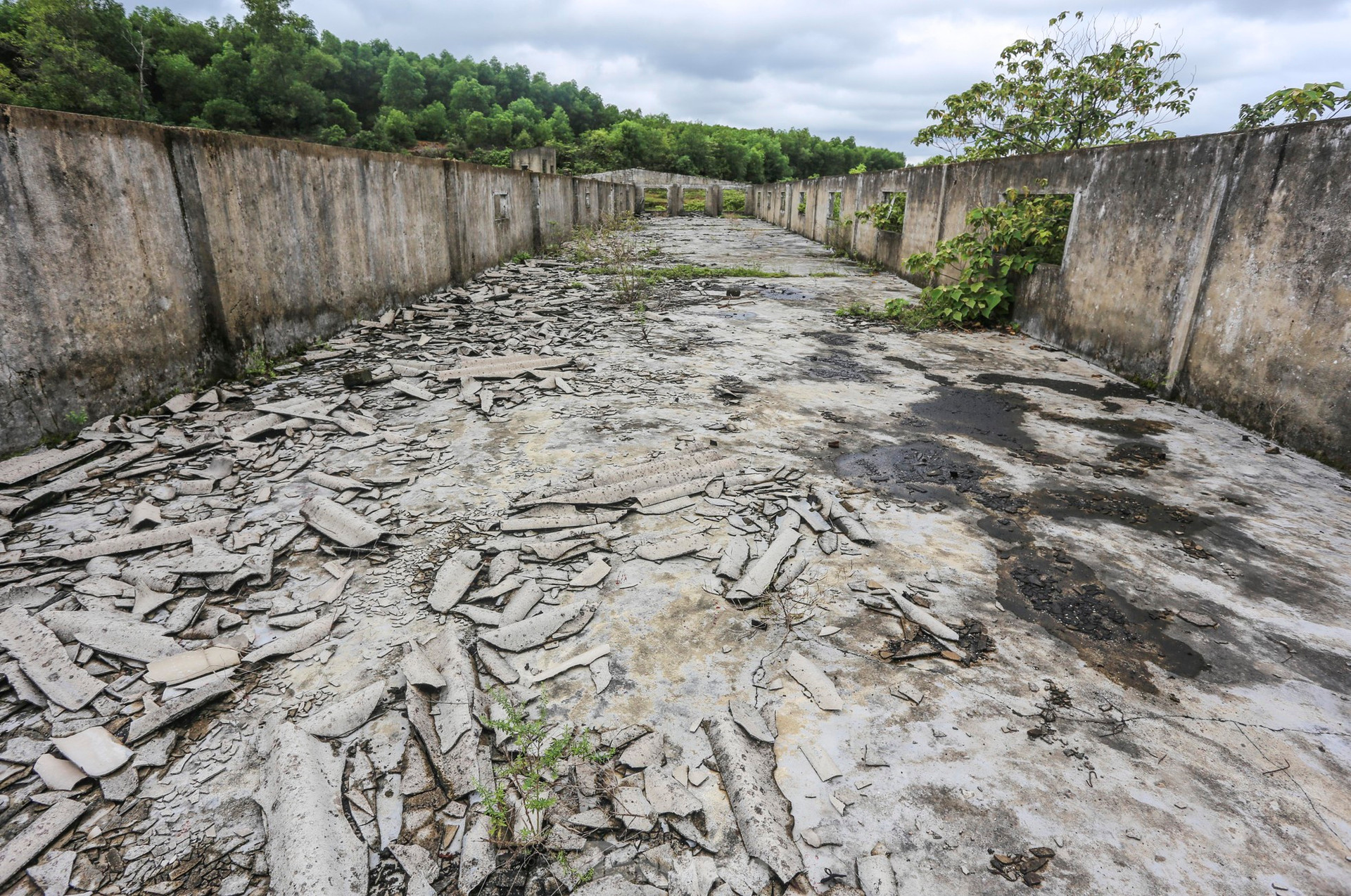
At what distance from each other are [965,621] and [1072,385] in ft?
15.0

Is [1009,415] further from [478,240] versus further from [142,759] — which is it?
[478,240]

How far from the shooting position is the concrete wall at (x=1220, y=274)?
4.52 metres

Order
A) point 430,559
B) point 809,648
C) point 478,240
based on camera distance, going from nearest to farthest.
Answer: point 809,648 < point 430,559 < point 478,240

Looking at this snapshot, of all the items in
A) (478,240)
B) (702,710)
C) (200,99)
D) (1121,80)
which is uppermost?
(200,99)

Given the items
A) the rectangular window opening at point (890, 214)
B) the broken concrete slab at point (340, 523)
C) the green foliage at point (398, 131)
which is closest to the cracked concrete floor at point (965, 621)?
the broken concrete slab at point (340, 523)

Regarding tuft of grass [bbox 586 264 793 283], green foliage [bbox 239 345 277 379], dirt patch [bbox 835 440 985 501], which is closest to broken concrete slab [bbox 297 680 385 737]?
dirt patch [bbox 835 440 985 501]

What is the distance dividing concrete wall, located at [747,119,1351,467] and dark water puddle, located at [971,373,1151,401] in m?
0.25

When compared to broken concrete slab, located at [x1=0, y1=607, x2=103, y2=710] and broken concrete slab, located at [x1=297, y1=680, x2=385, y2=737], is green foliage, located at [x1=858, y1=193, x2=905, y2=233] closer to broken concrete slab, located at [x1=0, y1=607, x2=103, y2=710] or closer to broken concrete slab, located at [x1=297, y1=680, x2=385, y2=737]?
broken concrete slab, located at [x1=297, y1=680, x2=385, y2=737]

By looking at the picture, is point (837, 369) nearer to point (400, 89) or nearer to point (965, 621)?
point (965, 621)

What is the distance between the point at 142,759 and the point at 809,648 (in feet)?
7.68

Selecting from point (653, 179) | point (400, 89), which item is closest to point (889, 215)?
point (653, 179)

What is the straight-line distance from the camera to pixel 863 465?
4328 mm

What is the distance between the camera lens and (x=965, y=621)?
2.80 m

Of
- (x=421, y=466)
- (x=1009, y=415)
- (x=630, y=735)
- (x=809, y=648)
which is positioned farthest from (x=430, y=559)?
(x=1009, y=415)
